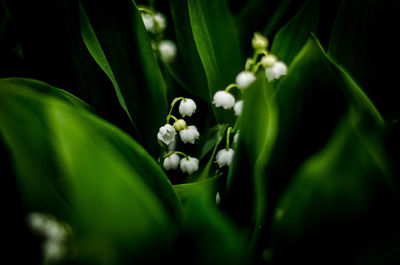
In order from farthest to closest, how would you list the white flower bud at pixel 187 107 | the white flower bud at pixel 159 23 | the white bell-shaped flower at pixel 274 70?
the white flower bud at pixel 159 23, the white flower bud at pixel 187 107, the white bell-shaped flower at pixel 274 70

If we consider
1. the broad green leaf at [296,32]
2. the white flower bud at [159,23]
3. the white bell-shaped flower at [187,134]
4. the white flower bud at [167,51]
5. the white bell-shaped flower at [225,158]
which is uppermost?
the white flower bud at [159,23]

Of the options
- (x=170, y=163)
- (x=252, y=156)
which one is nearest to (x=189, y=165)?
(x=170, y=163)

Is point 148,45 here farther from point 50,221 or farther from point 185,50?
point 50,221

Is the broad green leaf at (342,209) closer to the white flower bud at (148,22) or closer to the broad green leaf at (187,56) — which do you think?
the broad green leaf at (187,56)

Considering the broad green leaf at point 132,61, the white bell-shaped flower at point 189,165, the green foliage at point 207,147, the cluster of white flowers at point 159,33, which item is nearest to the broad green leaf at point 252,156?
the green foliage at point 207,147

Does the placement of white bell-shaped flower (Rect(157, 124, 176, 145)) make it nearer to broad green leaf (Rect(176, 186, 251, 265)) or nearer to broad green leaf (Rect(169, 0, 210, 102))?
broad green leaf (Rect(169, 0, 210, 102))

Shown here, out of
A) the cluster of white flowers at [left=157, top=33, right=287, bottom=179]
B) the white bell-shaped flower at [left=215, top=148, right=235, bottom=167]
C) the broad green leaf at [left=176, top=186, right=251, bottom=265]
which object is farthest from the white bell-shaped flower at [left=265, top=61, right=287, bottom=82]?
the broad green leaf at [left=176, top=186, right=251, bottom=265]

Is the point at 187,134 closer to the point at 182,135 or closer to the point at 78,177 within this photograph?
the point at 182,135
